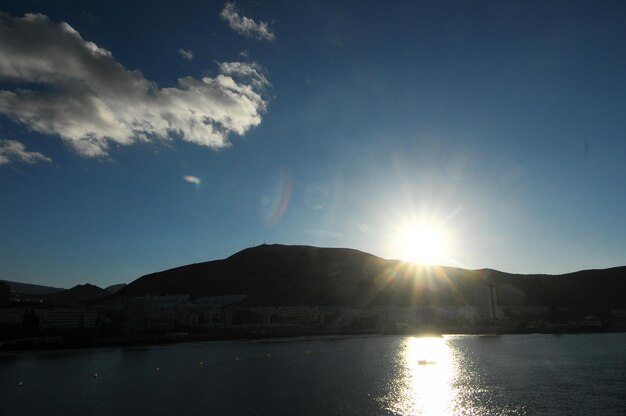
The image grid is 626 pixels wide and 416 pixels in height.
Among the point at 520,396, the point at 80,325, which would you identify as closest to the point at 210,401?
the point at 520,396

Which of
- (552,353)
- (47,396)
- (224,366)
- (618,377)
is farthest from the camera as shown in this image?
(552,353)

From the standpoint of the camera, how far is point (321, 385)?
52.0 meters

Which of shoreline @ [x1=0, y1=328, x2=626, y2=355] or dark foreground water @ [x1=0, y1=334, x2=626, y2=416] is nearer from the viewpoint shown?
dark foreground water @ [x1=0, y1=334, x2=626, y2=416]

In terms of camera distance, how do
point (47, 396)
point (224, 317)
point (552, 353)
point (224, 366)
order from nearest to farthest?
point (47, 396)
point (224, 366)
point (552, 353)
point (224, 317)

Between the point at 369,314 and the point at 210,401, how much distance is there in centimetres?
15382

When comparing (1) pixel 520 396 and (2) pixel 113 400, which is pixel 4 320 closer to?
(2) pixel 113 400

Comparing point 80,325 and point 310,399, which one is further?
point 80,325

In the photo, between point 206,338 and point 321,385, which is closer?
point 321,385

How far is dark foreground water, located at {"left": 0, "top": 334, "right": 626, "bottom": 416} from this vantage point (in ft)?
135

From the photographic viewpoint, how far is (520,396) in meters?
44.8

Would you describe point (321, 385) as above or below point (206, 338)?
above

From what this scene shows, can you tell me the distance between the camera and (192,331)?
512 ft

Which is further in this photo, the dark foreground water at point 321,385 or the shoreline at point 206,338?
the shoreline at point 206,338

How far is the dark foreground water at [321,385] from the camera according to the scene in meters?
41.0
